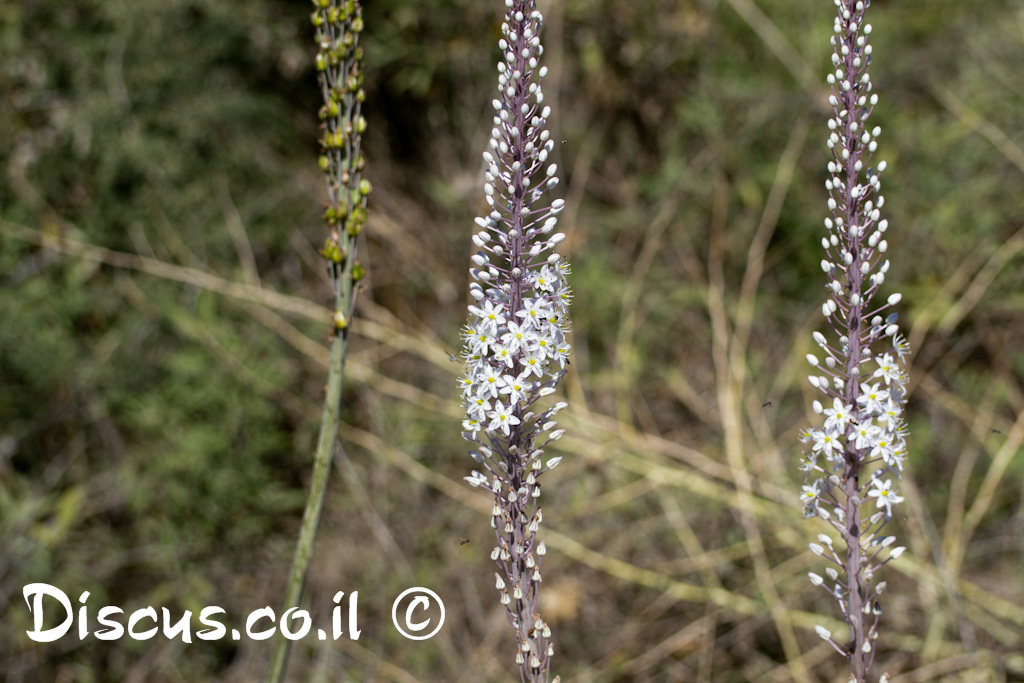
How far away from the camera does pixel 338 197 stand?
97.1 inches

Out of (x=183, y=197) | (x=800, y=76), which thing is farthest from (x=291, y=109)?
(x=800, y=76)

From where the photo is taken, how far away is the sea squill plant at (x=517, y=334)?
6.61 feet

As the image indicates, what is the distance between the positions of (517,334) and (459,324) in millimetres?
4175

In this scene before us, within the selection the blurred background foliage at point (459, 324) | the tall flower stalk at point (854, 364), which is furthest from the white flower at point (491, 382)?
the blurred background foliage at point (459, 324)

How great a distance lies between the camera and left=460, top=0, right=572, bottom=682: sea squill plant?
202 cm

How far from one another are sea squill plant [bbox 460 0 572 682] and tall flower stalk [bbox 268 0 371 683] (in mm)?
508

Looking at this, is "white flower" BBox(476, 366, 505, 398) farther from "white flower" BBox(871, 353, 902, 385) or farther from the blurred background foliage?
the blurred background foliage

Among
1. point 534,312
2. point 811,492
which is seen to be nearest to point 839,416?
point 811,492

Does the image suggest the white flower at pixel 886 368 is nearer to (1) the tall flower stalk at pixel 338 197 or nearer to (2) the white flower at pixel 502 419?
(2) the white flower at pixel 502 419

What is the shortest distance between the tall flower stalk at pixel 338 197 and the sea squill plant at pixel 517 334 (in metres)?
0.51

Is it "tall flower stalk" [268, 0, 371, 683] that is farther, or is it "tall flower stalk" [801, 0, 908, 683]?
"tall flower stalk" [268, 0, 371, 683]

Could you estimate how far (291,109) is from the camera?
6.83 metres
